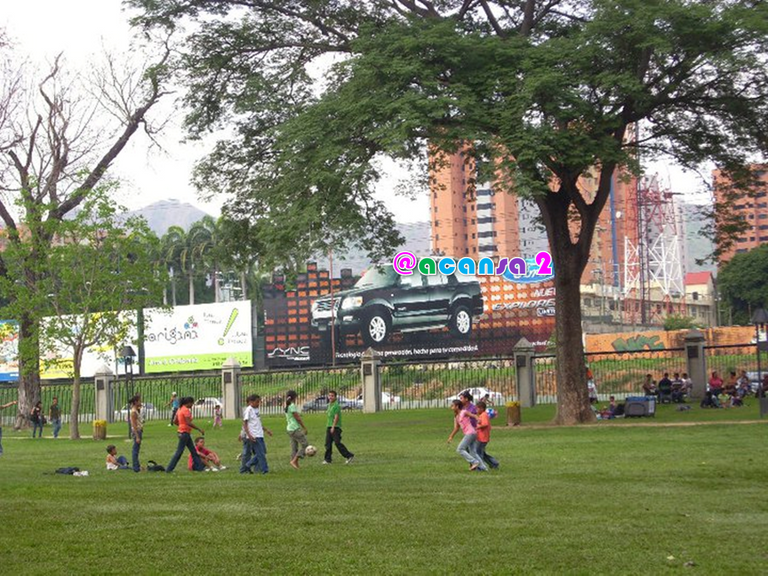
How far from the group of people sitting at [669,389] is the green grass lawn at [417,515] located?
15413mm

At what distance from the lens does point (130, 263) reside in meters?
41.8

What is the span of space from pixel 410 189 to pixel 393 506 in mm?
22661

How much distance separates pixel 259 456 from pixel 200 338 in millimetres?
72487

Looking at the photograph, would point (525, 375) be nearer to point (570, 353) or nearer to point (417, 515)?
point (570, 353)

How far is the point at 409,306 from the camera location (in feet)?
277

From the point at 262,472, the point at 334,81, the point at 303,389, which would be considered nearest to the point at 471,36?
the point at 334,81

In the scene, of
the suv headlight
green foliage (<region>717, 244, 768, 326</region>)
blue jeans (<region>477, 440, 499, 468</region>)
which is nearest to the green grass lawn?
blue jeans (<region>477, 440, 499, 468</region>)

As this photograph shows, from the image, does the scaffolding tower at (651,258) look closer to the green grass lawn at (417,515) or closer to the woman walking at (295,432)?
the woman walking at (295,432)

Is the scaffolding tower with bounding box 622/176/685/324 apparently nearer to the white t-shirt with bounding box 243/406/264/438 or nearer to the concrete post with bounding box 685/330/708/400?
the concrete post with bounding box 685/330/708/400

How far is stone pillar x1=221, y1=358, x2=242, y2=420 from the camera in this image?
52781mm

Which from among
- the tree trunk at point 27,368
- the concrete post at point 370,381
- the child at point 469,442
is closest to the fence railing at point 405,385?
the concrete post at point 370,381

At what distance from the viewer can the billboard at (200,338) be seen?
298ft

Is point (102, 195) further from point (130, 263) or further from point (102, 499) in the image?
point (102, 499)

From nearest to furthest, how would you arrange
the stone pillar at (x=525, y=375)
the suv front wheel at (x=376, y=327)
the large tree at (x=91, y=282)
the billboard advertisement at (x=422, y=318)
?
1. the large tree at (x=91, y=282)
2. the stone pillar at (x=525, y=375)
3. the billboard advertisement at (x=422, y=318)
4. the suv front wheel at (x=376, y=327)
